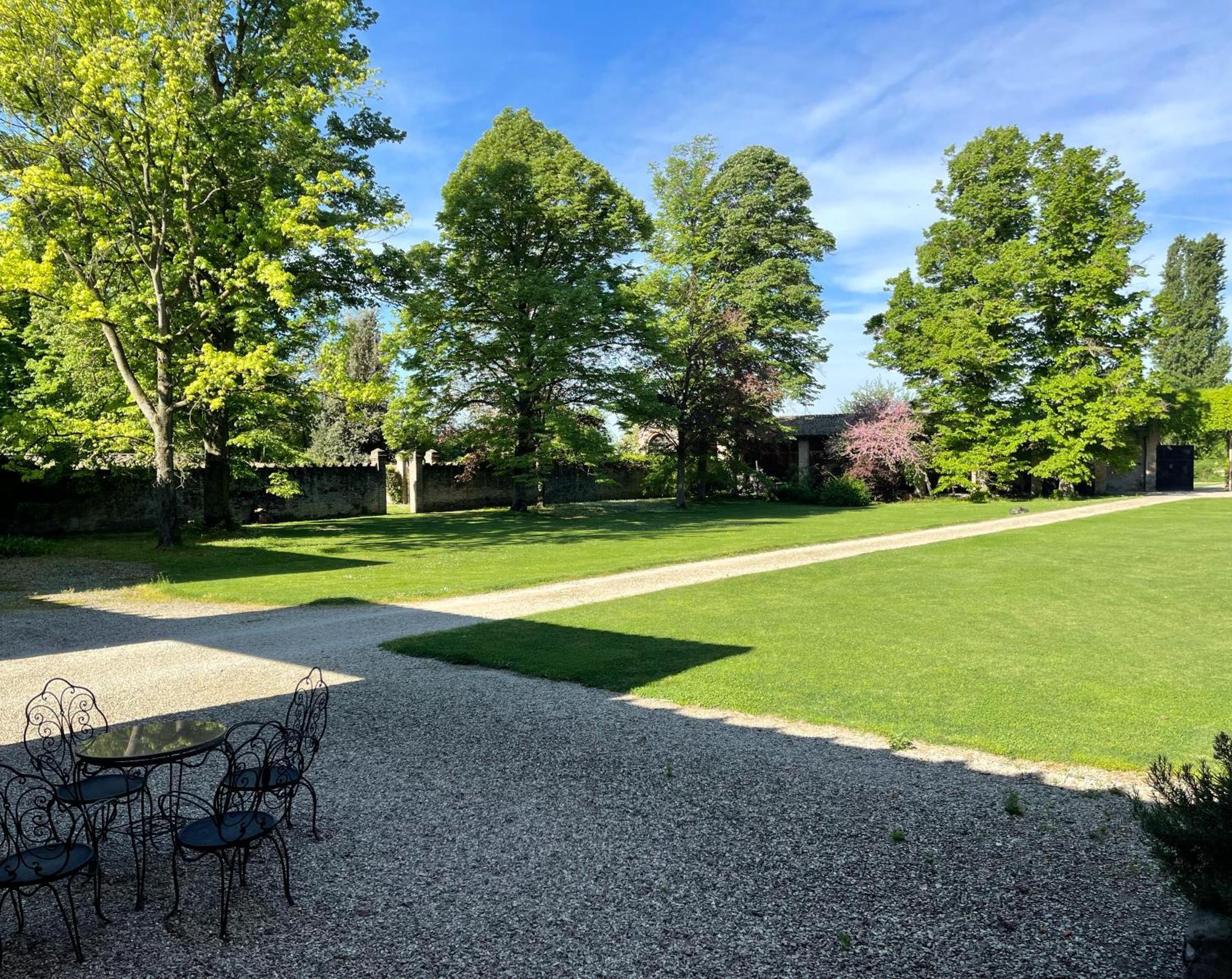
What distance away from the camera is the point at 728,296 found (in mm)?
40750

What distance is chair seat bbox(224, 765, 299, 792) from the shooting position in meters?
4.25

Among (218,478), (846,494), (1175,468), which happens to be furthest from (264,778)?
(1175,468)

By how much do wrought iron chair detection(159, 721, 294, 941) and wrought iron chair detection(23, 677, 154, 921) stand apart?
18 centimetres

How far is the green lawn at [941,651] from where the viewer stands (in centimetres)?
650

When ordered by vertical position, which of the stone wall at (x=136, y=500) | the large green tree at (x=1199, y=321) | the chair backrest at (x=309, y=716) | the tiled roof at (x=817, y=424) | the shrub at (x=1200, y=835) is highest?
the large green tree at (x=1199, y=321)

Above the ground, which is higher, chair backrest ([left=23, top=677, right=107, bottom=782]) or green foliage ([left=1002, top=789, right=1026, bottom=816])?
chair backrest ([left=23, top=677, right=107, bottom=782])

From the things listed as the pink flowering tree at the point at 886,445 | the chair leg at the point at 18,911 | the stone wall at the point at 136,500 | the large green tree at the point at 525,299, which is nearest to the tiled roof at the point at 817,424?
the pink flowering tree at the point at 886,445

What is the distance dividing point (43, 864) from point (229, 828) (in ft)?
2.60

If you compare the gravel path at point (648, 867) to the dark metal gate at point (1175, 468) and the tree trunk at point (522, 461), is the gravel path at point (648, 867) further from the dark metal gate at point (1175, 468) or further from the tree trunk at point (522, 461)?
the dark metal gate at point (1175, 468)

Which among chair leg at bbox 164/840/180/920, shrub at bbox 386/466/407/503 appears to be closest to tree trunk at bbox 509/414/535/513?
shrub at bbox 386/466/407/503

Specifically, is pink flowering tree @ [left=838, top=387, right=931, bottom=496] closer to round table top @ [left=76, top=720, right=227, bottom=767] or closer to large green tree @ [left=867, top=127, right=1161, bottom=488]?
large green tree @ [left=867, top=127, right=1161, bottom=488]

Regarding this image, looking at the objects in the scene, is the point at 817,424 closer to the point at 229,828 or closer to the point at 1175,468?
the point at 1175,468

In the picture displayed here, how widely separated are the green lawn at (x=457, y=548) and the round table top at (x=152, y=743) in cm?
834

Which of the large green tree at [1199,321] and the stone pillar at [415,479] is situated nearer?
the stone pillar at [415,479]
